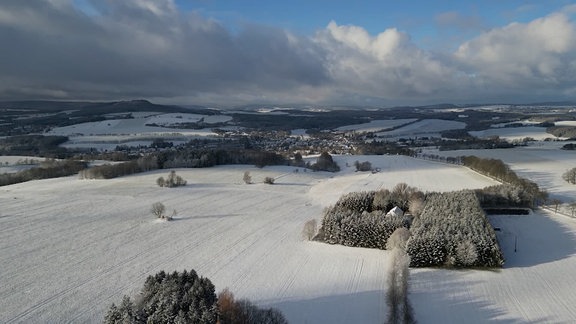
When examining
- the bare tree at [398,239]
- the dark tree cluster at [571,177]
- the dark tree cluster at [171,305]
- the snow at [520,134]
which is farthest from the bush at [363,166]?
the snow at [520,134]

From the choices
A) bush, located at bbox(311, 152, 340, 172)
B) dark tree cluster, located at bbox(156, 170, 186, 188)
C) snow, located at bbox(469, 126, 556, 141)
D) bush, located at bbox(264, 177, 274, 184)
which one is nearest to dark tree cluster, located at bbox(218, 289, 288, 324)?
dark tree cluster, located at bbox(156, 170, 186, 188)

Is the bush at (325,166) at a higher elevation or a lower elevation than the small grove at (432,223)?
lower

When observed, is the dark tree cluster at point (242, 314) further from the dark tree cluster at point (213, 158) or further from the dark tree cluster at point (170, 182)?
the dark tree cluster at point (213, 158)

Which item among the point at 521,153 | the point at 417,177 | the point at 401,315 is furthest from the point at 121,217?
the point at 521,153

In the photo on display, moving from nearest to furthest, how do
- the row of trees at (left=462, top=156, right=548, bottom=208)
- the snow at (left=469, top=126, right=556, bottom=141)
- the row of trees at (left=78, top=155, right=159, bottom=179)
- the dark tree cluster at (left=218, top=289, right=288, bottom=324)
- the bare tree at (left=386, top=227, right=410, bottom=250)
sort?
the dark tree cluster at (left=218, top=289, right=288, bottom=324), the bare tree at (left=386, top=227, right=410, bottom=250), the row of trees at (left=462, top=156, right=548, bottom=208), the row of trees at (left=78, top=155, right=159, bottom=179), the snow at (left=469, top=126, right=556, bottom=141)

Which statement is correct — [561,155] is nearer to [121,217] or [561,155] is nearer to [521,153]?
[521,153]

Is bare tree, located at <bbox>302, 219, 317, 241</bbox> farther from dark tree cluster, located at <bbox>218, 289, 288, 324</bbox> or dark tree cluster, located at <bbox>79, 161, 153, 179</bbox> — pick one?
dark tree cluster, located at <bbox>79, 161, 153, 179</bbox>

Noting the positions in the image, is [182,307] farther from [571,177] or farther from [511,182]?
[571,177]

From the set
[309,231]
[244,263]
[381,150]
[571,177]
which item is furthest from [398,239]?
[381,150]
